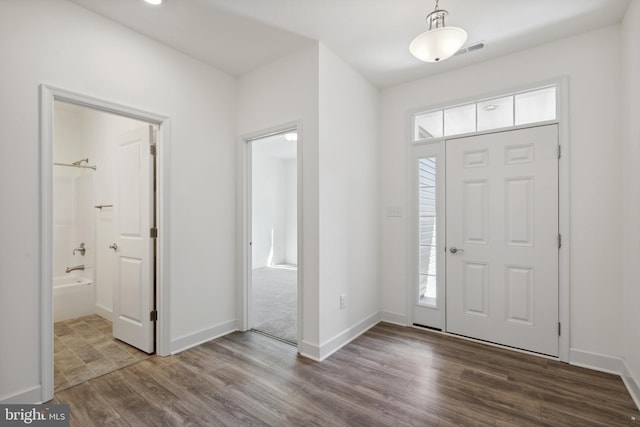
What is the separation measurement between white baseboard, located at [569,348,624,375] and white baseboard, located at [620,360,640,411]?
0.17ft

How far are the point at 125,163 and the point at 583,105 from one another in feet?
14.0

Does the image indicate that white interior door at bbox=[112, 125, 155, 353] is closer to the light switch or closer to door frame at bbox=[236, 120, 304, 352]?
door frame at bbox=[236, 120, 304, 352]

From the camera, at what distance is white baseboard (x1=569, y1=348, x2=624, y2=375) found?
2383 mm

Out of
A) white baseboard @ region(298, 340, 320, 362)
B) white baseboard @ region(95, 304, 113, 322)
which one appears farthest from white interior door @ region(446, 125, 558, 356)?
white baseboard @ region(95, 304, 113, 322)

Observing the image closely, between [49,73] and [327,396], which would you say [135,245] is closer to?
[49,73]

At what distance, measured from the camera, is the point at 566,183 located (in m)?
2.59

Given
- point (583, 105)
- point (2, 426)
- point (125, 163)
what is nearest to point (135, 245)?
point (125, 163)

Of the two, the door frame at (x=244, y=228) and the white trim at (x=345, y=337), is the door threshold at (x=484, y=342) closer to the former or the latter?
the white trim at (x=345, y=337)

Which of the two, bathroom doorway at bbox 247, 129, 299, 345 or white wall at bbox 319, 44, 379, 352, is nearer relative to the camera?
white wall at bbox 319, 44, 379, 352

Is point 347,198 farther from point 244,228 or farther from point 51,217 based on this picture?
point 51,217

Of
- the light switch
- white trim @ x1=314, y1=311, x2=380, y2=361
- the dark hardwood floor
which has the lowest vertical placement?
the dark hardwood floor

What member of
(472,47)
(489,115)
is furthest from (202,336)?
(472,47)

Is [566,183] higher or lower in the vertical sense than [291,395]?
higher

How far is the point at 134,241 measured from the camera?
9.43ft
